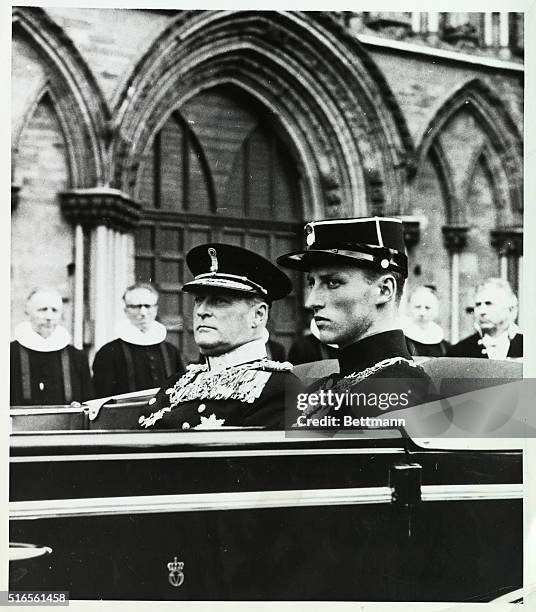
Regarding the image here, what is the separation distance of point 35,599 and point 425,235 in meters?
2.67

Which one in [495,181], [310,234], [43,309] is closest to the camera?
[43,309]

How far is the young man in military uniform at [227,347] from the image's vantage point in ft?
15.9

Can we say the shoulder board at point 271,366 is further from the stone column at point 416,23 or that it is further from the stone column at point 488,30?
the stone column at point 488,30

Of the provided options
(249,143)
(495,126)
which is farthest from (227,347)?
(495,126)

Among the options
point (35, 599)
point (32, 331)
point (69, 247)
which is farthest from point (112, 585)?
point (69, 247)

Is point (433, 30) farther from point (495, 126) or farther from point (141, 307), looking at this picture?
point (141, 307)

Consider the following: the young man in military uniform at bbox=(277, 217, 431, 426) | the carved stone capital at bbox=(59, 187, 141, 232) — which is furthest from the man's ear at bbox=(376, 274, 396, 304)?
the carved stone capital at bbox=(59, 187, 141, 232)

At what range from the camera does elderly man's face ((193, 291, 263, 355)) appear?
492 cm

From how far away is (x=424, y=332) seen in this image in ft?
16.4

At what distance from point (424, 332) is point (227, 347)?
1.00 meters

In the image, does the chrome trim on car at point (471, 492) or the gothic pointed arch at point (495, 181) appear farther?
the gothic pointed arch at point (495, 181)

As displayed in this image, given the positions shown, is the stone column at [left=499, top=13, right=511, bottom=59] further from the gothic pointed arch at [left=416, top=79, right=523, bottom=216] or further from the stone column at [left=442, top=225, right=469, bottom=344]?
the stone column at [left=442, top=225, right=469, bottom=344]

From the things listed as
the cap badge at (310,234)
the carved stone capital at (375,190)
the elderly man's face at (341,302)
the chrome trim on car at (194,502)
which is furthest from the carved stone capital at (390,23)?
the chrome trim on car at (194,502)

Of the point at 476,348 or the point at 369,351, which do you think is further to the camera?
the point at 476,348
